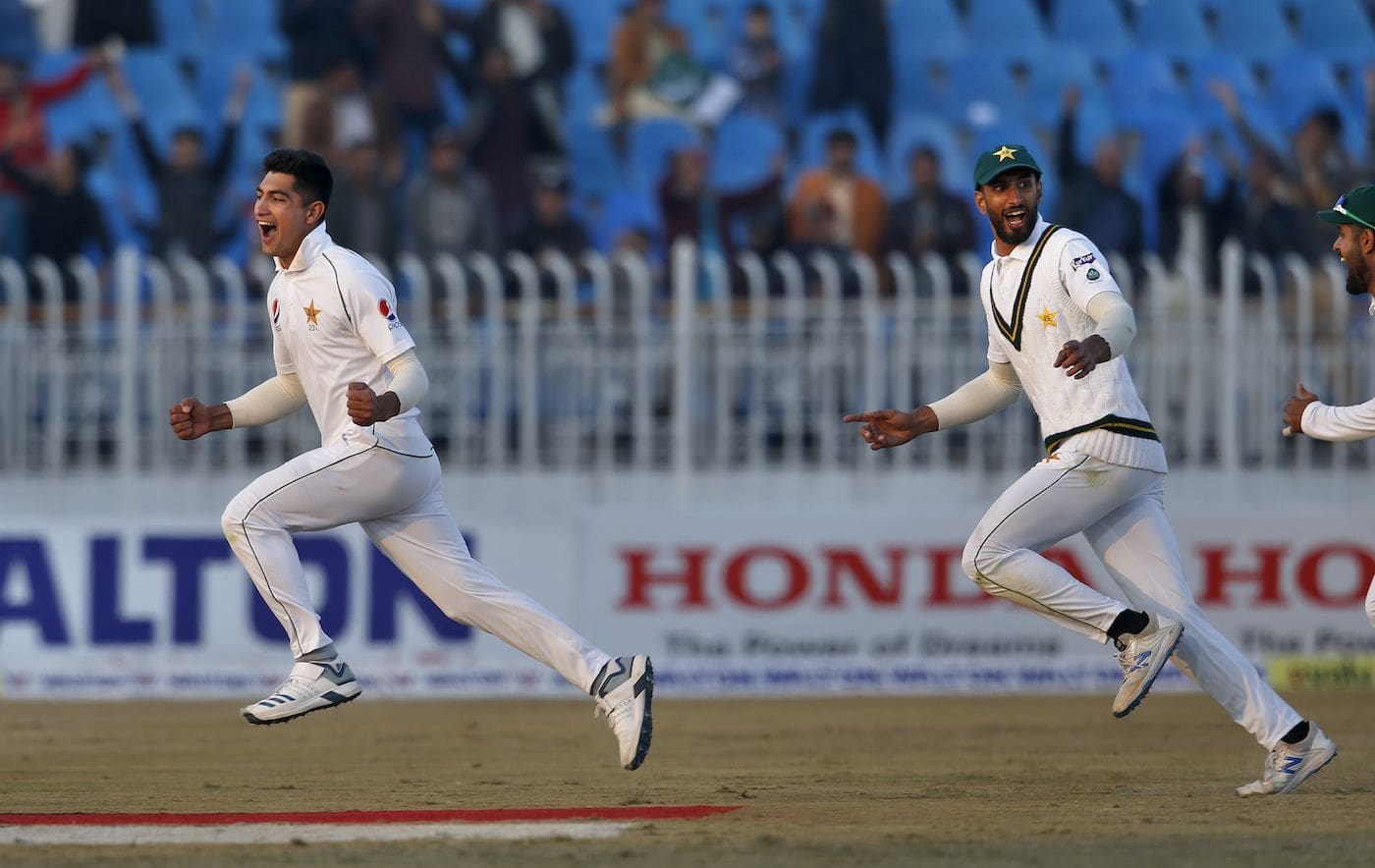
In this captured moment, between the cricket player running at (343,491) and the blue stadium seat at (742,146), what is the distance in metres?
9.04

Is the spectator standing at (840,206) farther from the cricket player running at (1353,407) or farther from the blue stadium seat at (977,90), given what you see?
the cricket player running at (1353,407)

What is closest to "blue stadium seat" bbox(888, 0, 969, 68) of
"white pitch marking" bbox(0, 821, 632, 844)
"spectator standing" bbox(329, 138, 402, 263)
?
"spectator standing" bbox(329, 138, 402, 263)

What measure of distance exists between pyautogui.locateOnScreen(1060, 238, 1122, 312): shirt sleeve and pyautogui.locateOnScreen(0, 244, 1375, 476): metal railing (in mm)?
5246

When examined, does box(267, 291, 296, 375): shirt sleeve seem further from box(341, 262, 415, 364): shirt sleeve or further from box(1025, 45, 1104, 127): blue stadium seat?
box(1025, 45, 1104, 127): blue stadium seat

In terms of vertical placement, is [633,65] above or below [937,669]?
above

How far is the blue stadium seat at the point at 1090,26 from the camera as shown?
60.0 feet

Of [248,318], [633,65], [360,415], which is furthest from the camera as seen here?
[633,65]

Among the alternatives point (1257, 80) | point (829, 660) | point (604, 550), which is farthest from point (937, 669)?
point (1257, 80)

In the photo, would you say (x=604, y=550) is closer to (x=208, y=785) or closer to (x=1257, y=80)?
(x=208, y=785)

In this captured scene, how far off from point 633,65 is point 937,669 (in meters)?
6.50

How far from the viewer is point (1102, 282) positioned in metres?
7.06

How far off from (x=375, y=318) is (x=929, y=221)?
7797 mm

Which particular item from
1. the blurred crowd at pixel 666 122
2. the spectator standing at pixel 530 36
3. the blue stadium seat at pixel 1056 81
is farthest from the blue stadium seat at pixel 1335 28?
the spectator standing at pixel 530 36

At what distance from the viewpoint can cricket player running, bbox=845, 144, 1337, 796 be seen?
7.20m
